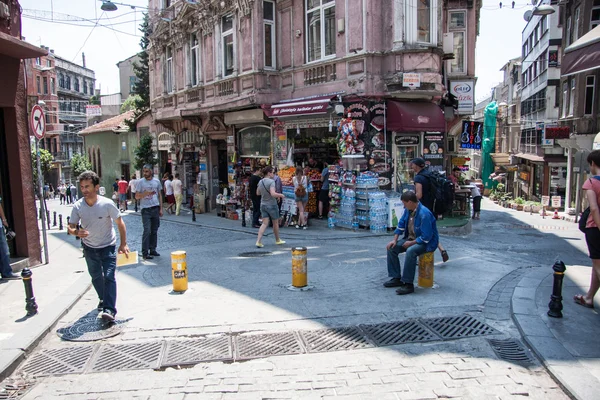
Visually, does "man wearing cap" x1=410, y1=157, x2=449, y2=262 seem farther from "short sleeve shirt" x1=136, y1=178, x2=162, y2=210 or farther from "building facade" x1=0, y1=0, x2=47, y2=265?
"building facade" x1=0, y1=0, x2=47, y2=265

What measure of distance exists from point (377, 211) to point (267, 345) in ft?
25.7

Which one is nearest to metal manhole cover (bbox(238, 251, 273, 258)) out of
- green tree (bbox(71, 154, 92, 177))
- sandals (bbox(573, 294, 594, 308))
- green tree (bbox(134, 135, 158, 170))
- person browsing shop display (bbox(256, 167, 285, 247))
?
person browsing shop display (bbox(256, 167, 285, 247))

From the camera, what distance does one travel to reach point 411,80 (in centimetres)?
1276

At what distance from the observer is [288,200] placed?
47.5ft

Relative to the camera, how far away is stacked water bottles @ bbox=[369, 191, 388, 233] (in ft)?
41.6

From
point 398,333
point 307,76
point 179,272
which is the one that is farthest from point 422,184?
point 307,76

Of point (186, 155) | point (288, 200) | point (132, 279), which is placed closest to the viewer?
point (132, 279)

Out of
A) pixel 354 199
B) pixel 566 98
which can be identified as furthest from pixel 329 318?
pixel 566 98

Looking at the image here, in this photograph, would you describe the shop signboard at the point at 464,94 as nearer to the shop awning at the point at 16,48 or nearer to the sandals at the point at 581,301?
the sandals at the point at 581,301

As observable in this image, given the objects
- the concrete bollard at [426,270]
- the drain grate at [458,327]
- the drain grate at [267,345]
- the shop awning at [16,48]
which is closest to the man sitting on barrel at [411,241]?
the concrete bollard at [426,270]

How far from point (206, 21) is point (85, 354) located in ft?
52.9

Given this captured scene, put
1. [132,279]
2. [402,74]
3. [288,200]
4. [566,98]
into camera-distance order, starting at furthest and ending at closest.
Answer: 1. [566,98]
2. [288,200]
3. [402,74]
4. [132,279]

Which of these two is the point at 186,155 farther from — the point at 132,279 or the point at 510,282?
the point at 510,282

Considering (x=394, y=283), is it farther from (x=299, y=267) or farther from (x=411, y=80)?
(x=411, y=80)
